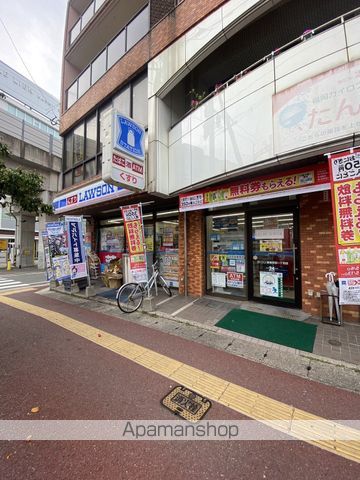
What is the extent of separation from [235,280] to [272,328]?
2.17 m

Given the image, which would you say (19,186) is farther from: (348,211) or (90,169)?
(348,211)

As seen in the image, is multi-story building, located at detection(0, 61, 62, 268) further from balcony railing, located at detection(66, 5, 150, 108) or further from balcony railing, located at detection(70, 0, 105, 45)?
balcony railing, located at detection(70, 0, 105, 45)

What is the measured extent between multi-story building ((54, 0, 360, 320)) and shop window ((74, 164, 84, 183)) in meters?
0.69

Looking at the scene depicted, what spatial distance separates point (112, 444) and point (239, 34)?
898 cm

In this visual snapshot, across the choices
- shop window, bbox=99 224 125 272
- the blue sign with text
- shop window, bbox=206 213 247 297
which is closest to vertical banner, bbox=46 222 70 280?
shop window, bbox=99 224 125 272

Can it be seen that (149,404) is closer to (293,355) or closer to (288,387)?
(288,387)

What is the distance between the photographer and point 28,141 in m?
17.3

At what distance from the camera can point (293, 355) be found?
3684mm

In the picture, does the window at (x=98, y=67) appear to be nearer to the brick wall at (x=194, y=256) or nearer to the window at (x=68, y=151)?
the window at (x=68, y=151)

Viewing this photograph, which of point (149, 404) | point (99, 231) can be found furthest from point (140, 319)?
point (99, 231)

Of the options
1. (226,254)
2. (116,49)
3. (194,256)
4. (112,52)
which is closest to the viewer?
(226,254)

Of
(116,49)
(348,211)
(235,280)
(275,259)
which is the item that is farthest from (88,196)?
(348,211)

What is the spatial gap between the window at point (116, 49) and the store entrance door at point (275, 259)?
8674 millimetres

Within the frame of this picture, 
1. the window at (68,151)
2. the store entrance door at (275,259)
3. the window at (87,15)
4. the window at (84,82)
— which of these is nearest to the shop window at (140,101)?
the window at (84,82)
